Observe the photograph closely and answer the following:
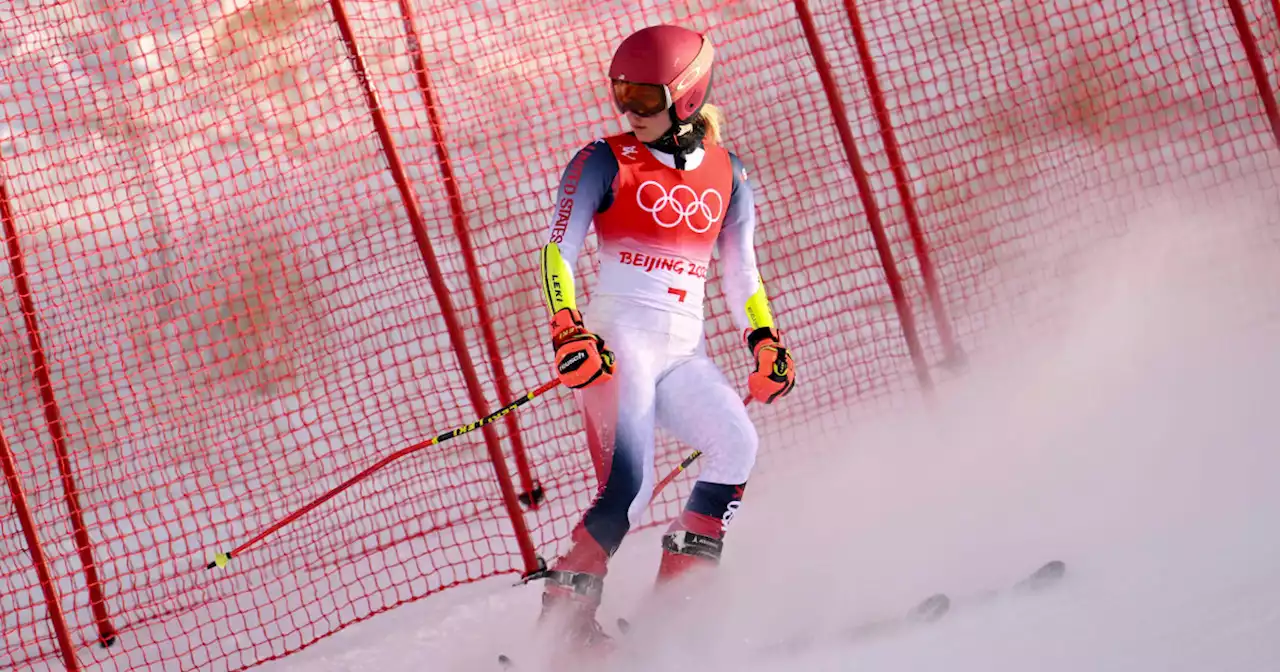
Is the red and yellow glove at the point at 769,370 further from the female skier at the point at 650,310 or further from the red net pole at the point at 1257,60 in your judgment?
the red net pole at the point at 1257,60

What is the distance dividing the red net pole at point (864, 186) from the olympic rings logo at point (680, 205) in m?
1.69

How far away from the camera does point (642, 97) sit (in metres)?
3.60

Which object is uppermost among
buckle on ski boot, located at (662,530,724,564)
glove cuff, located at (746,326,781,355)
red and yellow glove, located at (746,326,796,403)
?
glove cuff, located at (746,326,781,355)

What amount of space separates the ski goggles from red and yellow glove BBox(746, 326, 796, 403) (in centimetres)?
93

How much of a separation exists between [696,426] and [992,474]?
1.81 metres

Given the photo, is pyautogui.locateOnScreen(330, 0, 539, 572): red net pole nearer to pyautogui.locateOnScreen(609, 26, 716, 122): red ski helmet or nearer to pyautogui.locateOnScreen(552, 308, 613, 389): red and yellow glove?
pyautogui.locateOnScreen(552, 308, 613, 389): red and yellow glove

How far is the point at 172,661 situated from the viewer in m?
5.27

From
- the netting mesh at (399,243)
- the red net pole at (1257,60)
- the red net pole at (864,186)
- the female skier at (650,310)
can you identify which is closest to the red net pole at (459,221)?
the netting mesh at (399,243)

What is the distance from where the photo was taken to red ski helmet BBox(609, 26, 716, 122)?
3.54m

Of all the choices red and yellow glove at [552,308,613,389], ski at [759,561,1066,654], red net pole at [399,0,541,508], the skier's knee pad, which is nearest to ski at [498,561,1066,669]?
ski at [759,561,1066,654]

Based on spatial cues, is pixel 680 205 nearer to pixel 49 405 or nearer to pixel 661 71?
pixel 661 71

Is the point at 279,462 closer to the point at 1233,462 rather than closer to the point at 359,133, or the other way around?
the point at 359,133

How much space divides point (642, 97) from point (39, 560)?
3290 millimetres

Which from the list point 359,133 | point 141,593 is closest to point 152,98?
point 359,133
